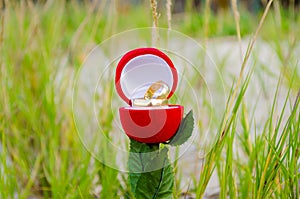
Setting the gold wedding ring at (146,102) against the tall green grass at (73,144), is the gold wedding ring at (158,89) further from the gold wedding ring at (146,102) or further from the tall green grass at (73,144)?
the tall green grass at (73,144)

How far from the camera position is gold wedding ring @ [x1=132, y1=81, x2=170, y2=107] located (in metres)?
0.47

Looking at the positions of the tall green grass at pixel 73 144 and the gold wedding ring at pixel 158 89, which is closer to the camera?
the gold wedding ring at pixel 158 89

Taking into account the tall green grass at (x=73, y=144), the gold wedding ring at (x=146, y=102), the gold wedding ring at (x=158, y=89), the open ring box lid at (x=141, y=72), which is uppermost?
the open ring box lid at (x=141, y=72)

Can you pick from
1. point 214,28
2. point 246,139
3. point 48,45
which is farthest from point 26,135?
point 214,28

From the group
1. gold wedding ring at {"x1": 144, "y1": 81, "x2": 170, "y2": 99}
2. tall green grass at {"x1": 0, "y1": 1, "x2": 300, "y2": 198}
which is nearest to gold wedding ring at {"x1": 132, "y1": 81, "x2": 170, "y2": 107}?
gold wedding ring at {"x1": 144, "y1": 81, "x2": 170, "y2": 99}

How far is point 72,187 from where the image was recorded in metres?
0.86

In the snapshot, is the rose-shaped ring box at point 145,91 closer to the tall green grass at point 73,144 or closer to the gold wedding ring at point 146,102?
the gold wedding ring at point 146,102

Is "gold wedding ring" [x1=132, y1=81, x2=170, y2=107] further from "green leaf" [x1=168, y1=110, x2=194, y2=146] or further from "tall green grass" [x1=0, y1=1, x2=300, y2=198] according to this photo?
"tall green grass" [x1=0, y1=1, x2=300, y2=198]

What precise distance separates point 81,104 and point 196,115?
0.71 metres

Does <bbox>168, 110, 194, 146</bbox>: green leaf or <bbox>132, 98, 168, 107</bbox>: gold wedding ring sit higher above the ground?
<bbox>132, 98, 168, 107</bbox>: gold wedding ring

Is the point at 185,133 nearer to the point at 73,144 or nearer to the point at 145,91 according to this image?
the point at 145,91

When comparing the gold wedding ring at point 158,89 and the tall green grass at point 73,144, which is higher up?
the gold wedding ring at point 158,89

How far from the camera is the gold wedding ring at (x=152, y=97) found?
18.7 inches

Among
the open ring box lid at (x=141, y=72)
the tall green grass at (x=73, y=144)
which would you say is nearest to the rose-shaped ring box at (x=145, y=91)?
the open ring box lid at (x=141, y=72)
